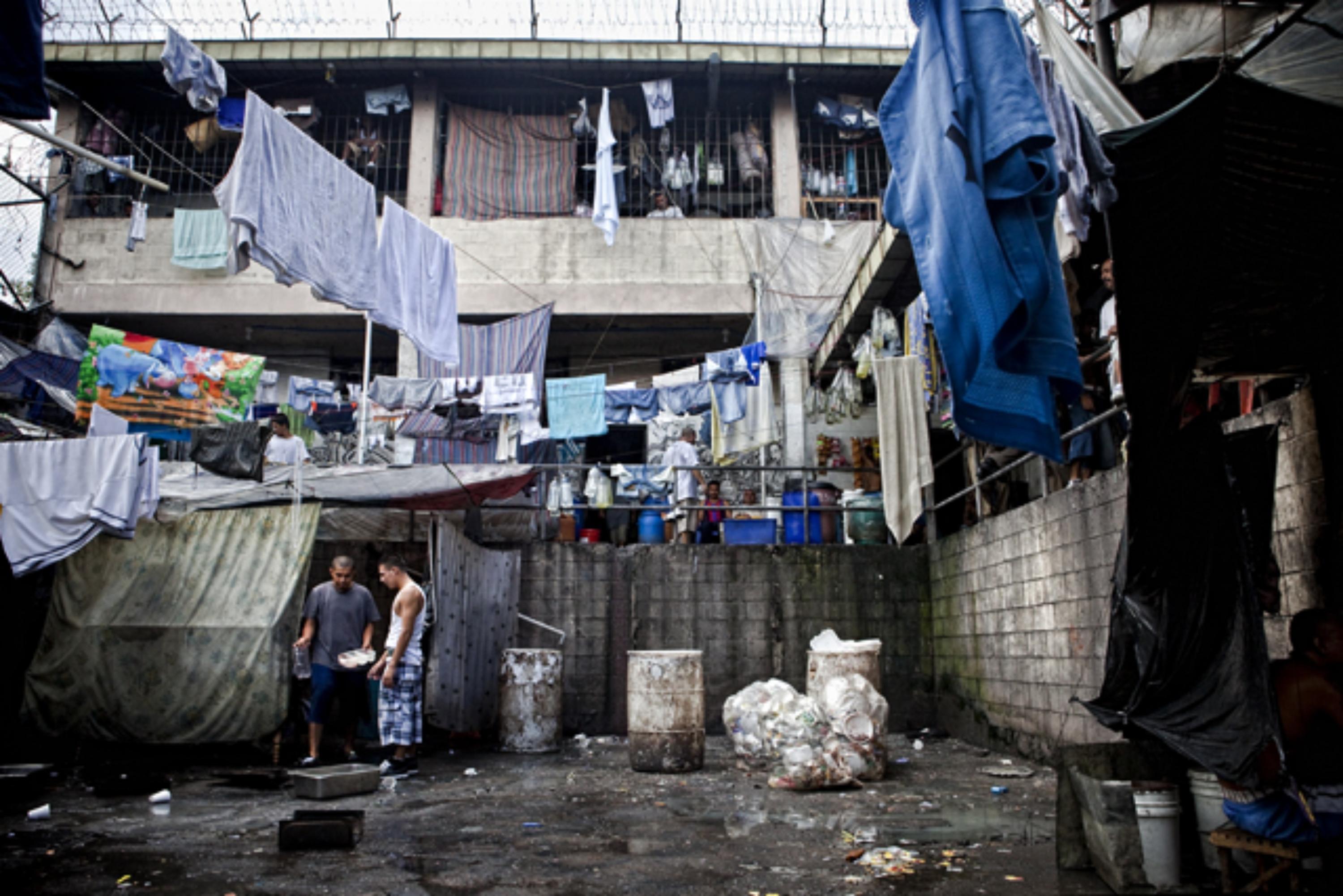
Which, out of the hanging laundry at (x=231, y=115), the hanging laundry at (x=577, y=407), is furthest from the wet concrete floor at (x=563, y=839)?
the hanging laundry at (x=231, y=115)

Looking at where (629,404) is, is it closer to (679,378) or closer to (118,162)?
(679,378)

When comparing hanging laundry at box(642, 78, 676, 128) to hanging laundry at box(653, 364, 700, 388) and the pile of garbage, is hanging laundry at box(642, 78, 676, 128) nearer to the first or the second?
hanging laundry at box(653, 364, 700, 388)

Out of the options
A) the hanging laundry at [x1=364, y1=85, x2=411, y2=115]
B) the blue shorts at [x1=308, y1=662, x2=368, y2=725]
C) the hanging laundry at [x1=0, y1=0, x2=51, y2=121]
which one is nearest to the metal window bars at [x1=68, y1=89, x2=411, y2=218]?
the hanging laundry at [x1=364, y1=85, x2=411, y2=115]

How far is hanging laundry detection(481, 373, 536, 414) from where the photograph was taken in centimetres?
1298

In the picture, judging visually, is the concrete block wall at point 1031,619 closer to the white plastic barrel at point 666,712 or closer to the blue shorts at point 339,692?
the white plastic barrel at point 666,712

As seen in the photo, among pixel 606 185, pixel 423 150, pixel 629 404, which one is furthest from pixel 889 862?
pixel 423 150

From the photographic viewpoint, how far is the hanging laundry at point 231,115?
16359mm

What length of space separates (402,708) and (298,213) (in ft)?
15.0

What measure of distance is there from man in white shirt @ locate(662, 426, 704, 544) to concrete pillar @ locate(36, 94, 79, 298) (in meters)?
12.1

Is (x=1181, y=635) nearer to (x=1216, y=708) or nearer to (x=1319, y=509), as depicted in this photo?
(x=1216, y=708)

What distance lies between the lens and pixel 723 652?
1123 centimetres

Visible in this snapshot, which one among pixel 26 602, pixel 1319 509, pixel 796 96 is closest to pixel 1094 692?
pixel 1319 509

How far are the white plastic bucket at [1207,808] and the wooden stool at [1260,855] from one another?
0.77ft

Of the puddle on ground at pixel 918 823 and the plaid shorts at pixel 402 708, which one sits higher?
the plaid shorts at pixel 402 708
